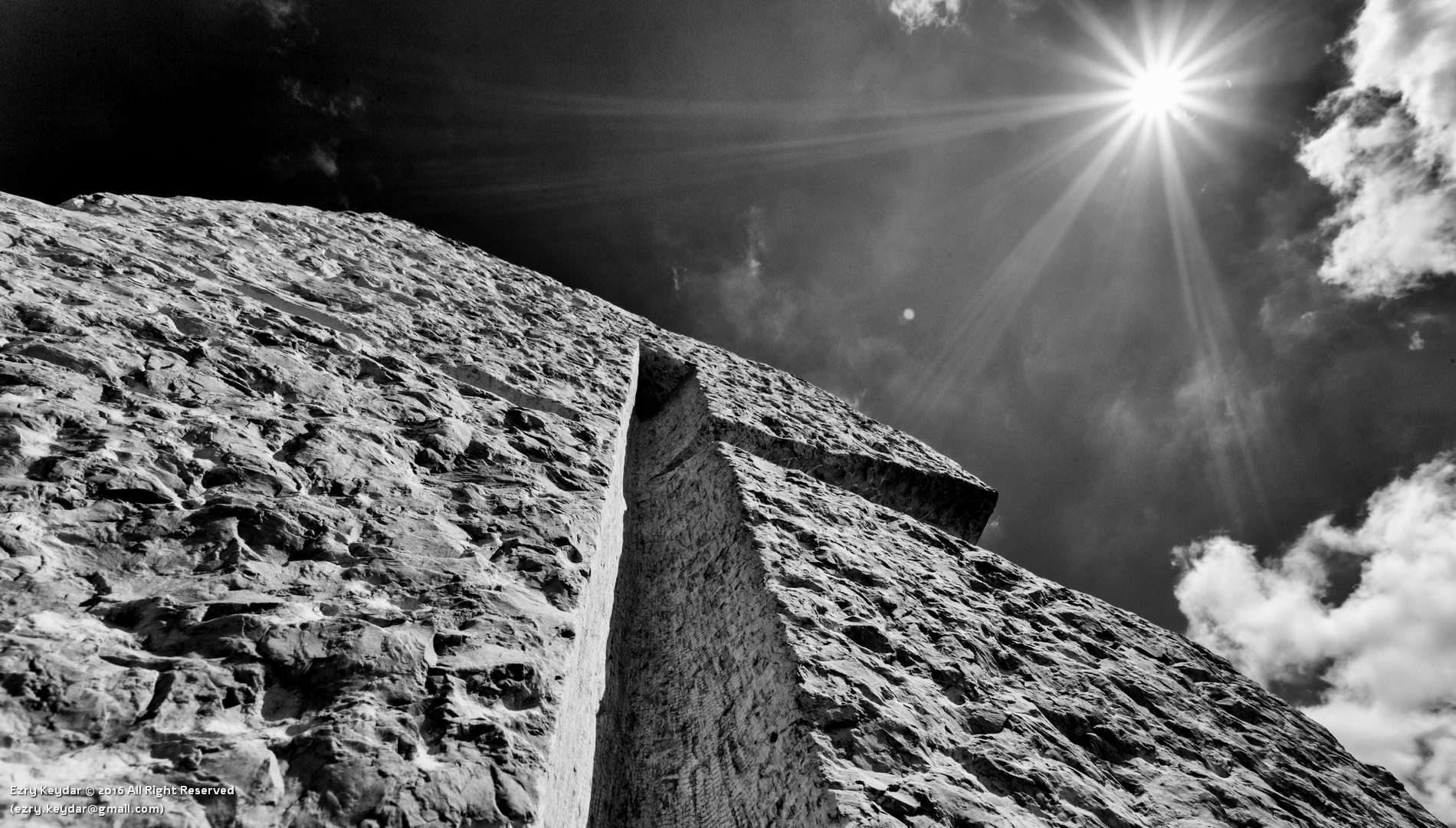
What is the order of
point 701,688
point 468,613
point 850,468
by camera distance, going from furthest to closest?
1. point 850,468
2. point 701,688
3. point 468,613

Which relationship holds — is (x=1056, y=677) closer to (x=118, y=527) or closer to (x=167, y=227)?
(x=118, y=527)

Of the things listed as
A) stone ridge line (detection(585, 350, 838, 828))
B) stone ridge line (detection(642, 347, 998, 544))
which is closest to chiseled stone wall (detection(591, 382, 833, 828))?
stone ridge line (detection(585, 350, 838, 828))

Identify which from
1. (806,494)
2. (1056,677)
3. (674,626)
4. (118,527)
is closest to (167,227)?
(118,527)

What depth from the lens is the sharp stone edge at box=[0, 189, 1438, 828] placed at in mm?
1656

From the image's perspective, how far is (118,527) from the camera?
6.48 ft

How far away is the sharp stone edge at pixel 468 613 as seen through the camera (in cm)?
166

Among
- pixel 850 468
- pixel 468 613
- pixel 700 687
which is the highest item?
pixel 850 468

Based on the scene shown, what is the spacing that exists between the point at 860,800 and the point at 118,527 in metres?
2.54

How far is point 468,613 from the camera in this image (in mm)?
2262

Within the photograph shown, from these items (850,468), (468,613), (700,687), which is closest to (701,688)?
(700,687)

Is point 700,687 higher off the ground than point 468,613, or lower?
higher

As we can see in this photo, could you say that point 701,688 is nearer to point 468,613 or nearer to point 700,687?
point 700,687

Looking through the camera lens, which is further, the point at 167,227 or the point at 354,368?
the point at 167,227

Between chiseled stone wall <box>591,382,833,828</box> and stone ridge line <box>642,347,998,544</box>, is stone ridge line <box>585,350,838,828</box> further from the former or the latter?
stone ridge line <box>642,347,998,544</box>
